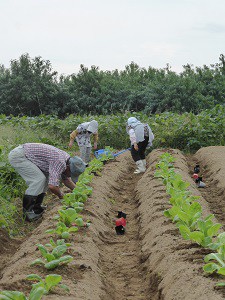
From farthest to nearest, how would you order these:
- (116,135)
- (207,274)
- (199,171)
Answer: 1. (116,135)
2. (199,171)
3. (207,274)

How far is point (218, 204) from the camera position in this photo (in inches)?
360

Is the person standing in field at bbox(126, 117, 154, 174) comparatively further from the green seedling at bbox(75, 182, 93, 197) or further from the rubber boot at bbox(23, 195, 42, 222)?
the rubber boot at bbox(23, 195, 42, 222)

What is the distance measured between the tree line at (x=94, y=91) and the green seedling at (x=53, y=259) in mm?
22423

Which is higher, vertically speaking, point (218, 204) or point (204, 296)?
point (204, 296)

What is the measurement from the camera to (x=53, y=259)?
181 inches

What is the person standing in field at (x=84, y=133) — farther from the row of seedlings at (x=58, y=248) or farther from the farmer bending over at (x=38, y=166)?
the farmer bending over at (x=38, y=166)

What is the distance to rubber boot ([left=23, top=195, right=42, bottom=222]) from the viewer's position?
7.75 metres

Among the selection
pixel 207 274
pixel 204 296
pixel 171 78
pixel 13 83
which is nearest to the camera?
pixel 204 296

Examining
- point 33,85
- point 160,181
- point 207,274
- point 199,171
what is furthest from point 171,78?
point 207,274

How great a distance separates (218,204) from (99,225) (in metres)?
3.01

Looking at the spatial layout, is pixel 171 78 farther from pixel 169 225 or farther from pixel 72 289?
pixel 72 289

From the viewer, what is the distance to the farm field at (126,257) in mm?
4190

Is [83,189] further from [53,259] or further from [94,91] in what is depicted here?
[94,91]

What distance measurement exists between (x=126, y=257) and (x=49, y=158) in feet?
7.01
